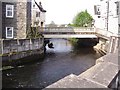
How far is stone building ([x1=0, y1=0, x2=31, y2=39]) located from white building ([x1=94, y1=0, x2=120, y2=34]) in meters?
14.9

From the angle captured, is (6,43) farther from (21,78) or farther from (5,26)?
(21,78)

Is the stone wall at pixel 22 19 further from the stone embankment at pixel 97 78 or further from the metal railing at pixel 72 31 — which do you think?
the stone embankment at pixel 97 78

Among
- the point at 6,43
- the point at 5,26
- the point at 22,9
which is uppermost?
the point at 22,9

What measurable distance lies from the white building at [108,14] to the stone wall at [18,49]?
13.0 m

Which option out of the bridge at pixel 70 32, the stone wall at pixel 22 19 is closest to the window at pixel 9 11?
the stone wall at pixel 22 19

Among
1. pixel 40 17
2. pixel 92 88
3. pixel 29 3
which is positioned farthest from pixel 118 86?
pixel 40 17

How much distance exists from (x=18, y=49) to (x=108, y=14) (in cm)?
1998

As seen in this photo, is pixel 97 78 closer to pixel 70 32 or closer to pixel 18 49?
pixel 18 49

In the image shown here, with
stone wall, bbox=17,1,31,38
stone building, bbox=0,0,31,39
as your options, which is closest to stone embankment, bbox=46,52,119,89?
stone building, bbox=0,0,31,39

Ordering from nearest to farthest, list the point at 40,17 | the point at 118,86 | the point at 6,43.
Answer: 1. the point at 118,86
2. the point at 6,43
3. the point at 40,17

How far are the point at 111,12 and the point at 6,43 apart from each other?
20.7 m

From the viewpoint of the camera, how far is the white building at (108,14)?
36647mm

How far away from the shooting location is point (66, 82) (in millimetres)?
2631

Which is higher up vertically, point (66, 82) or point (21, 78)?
point (66, 82)
